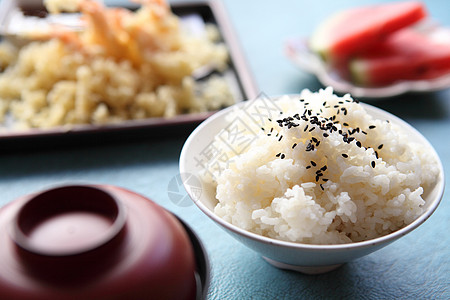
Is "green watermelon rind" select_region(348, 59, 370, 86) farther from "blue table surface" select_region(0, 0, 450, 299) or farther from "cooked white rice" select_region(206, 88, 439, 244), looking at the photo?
"cooked white rice" select_region(206, 88, 439, 244)

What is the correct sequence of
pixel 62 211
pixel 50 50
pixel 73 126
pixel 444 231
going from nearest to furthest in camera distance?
pixel 62 211 < pixel 444 231 < pixel 73 126 < pixel 50 50

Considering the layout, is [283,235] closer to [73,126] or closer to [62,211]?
[62,211]

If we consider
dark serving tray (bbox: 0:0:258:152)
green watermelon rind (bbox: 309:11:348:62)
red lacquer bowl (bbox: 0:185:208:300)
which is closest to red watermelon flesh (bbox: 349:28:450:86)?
green watermelon rind (bbox: 309:11:348:62)

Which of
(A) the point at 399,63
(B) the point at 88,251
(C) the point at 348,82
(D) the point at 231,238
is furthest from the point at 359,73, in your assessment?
(B) the point at 88,251

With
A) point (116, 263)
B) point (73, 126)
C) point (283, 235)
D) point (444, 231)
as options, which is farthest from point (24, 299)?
point (444, 231)

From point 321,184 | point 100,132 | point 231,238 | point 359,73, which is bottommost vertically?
point 231,238

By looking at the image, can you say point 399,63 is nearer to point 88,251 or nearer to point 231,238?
point 231,238
